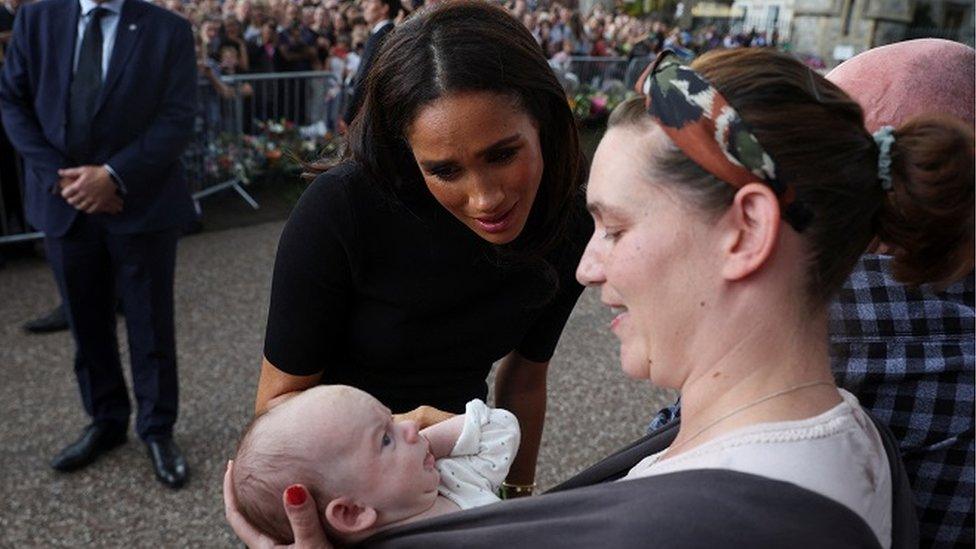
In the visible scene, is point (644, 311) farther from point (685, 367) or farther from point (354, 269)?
point (354, 269)

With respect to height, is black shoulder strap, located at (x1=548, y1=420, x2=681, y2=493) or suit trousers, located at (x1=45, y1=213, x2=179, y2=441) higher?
black shoulder strap, located at (x1=548, y1=420, x2=681, y2=493)

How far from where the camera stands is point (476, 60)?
1.79m

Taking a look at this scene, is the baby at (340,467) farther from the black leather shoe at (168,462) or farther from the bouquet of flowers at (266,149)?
the bouquet of flowers at (266,149)

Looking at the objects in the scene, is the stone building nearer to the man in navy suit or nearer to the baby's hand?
the man in navy suit

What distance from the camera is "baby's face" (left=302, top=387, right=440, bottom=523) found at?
1.47m

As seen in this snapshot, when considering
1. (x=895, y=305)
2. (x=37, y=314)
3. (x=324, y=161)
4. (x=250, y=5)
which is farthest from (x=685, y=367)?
(x=250, y=5)

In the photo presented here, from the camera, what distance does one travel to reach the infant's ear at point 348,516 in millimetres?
1414

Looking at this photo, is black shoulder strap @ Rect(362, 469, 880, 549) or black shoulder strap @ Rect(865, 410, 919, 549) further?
black shoulder strap @ Rect(865, 410, 919, 549)

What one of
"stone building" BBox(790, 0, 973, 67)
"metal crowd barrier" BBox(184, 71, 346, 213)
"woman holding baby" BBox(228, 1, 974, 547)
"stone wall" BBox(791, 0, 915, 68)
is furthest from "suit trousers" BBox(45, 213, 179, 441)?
"stone wall" BBox(791, 0, 915, 68)

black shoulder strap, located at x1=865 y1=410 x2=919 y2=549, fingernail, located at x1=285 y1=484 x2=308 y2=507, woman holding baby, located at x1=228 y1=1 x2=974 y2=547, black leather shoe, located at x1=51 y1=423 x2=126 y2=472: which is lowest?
black leather shoe, located at x1=51 y1=423 x2=126 y2=472

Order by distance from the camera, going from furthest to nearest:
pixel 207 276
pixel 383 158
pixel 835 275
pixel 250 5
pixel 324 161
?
pixel 250 5 → pixel 207 276 → pixel 324 161 → pixel 383 158 → pixel 835 275

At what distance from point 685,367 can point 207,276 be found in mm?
5781

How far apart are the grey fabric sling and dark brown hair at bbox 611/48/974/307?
29 centimetres

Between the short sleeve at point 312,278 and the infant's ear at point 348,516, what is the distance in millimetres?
475
